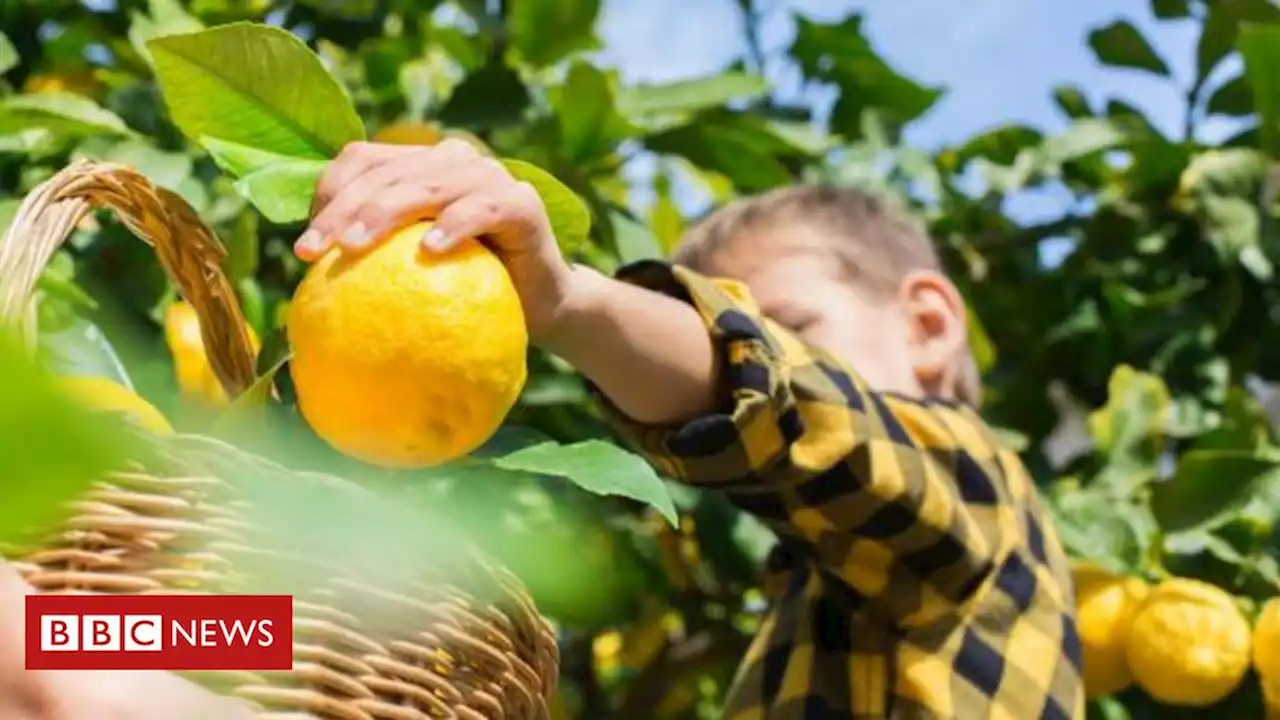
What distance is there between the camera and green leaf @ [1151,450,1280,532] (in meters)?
1.14

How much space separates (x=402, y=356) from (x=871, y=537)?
391 millimetres

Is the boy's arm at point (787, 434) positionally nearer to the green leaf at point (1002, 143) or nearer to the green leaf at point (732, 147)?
the green leaf at point (732, 147)

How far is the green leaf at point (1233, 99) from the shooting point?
1.39 meters

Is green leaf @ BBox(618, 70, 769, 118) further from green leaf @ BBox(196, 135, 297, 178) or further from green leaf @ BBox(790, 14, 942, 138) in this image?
green leaf @ BBox(196, 135, 297, 178)

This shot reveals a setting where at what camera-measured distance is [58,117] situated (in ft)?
2.87

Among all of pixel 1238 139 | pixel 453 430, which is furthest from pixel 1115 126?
pixel 453 430

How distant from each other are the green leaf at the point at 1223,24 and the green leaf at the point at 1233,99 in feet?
0.07

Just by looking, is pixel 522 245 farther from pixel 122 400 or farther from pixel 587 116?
pixel 587 116

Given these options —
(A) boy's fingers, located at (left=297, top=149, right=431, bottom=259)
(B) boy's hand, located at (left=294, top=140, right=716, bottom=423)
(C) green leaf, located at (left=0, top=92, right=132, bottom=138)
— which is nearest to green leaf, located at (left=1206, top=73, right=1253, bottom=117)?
(B) boy's hand, located at (left=294, top=140, right=716, bottom=423)

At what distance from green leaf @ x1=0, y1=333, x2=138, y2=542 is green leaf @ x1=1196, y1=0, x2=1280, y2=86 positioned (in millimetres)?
1302

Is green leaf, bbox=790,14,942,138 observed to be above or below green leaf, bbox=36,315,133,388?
below

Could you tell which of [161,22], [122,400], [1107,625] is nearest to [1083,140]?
[1107,625]

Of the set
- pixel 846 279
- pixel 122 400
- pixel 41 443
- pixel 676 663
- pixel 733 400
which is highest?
pixel 41 443

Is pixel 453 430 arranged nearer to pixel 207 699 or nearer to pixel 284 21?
pixel 207 699
